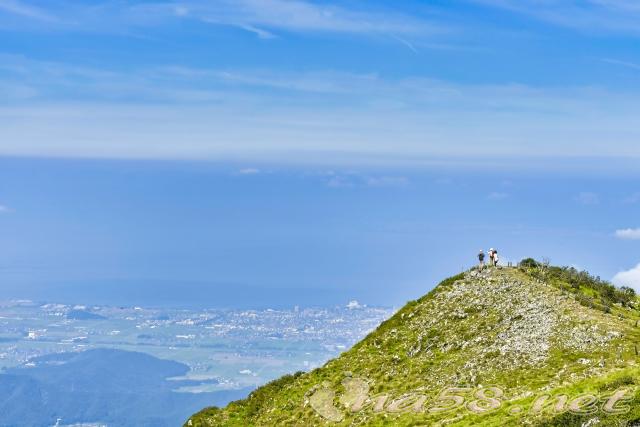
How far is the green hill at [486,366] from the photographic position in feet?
116

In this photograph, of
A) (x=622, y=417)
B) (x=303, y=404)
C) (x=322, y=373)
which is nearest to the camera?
(x=622, y=417)

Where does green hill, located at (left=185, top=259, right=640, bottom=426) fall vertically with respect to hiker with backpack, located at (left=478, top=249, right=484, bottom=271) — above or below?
below

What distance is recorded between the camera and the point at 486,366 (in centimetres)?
4531

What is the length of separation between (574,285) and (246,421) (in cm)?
2924

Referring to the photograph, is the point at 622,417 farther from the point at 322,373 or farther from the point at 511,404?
the point at 322,373

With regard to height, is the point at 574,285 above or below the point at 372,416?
above

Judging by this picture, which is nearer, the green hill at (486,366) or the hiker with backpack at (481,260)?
the green hill at (486,366)

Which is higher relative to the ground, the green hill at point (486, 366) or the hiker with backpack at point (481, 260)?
the hiker with backpack at point (481, 260)

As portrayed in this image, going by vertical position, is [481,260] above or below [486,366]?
above

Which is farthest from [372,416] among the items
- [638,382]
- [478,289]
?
[478,289]

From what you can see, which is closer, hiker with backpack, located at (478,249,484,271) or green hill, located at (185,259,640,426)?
green hill, located at (185,259,640,426)

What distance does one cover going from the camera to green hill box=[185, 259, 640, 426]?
116ft

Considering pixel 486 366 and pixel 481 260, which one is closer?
pixel 486 366

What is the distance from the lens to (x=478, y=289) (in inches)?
2299
